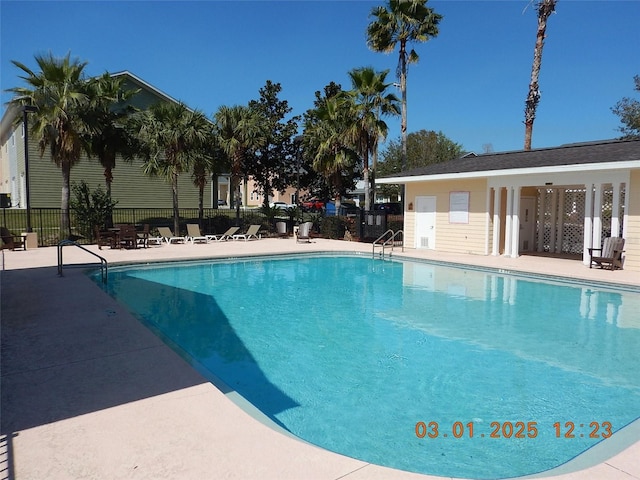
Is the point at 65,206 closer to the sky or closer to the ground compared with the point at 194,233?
closer to the sky

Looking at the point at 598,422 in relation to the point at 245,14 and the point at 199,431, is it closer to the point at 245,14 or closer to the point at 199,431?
the point at 199,431

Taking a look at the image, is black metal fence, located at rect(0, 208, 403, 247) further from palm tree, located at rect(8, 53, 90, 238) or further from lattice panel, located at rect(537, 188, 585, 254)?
lattice panel, located at rect(537, 188, 585, 254)

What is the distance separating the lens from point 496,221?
15.9m

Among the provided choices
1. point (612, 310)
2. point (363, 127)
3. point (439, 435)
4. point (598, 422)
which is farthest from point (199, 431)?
point (363, 127)

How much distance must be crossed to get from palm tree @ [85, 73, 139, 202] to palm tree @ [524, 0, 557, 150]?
1961 centimetres

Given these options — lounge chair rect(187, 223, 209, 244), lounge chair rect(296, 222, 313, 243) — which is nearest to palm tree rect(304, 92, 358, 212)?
lounge chair rect(296, 222, 313, 243)

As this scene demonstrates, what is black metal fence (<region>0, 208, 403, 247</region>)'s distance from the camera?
64.6ft

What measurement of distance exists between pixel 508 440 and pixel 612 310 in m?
6.51

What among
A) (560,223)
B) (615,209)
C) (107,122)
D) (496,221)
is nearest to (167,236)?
(107,122)

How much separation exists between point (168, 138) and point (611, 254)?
57.1 ft

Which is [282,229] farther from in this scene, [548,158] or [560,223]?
[548,158]

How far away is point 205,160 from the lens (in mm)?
20969
